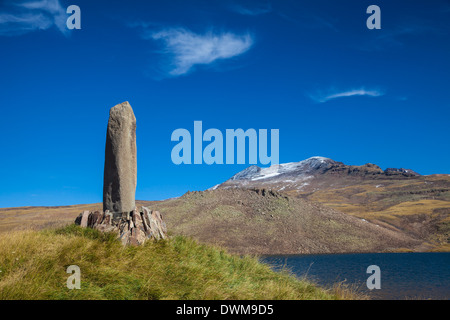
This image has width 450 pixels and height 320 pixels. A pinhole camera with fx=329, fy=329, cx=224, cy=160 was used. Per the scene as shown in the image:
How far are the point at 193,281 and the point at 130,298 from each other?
1.76 m

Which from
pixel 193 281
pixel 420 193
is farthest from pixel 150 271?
pixel 420 193

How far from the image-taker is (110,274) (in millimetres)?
7977

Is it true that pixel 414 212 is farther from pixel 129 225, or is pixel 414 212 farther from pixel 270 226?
pixel 129 225

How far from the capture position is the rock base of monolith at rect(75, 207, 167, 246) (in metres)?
11.7

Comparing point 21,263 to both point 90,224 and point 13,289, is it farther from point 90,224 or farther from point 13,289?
point 90,224

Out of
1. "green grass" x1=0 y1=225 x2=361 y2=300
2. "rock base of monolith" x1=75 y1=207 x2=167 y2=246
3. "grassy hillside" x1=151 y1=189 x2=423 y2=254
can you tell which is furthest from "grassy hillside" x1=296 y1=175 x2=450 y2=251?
"green grass" x1=0 y1=225 x2=361 y2=300

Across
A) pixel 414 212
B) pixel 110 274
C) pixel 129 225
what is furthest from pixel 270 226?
pixel 110 274

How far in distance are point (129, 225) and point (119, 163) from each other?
3.21 m

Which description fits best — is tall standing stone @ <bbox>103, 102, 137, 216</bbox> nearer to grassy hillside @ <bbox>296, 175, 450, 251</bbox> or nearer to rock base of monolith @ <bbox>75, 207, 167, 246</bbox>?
rock base of monolith @ <bbox>75, 207, 167, 246</bbox>

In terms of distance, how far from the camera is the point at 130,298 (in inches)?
285

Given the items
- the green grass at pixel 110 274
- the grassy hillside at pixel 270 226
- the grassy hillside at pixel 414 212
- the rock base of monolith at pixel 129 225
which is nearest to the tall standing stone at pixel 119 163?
the rock base of monolith at pixel 129 225

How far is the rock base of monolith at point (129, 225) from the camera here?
11695mm

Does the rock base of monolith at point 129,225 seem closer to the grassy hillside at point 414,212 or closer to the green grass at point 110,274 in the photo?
the green grass at point 110,274
